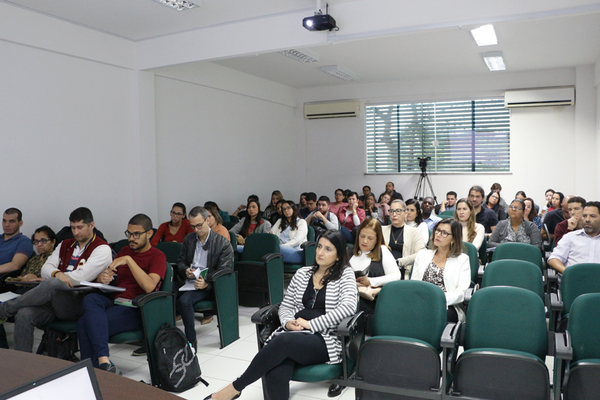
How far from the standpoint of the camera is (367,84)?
10.3 metres

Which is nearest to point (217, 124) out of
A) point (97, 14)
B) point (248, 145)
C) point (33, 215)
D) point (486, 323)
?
point (248, 145)

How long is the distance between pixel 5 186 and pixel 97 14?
210 cm

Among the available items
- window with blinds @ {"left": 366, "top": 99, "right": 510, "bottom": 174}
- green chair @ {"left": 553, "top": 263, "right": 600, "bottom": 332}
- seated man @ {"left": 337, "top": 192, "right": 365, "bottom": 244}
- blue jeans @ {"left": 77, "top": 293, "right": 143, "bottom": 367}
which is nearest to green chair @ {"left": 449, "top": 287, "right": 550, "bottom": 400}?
green chair @ {"left": 553, "top": 263, "right": 600, "bottom": 332}

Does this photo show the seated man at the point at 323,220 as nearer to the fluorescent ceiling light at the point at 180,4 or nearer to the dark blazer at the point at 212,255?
the dark blazer at the point at 212,255

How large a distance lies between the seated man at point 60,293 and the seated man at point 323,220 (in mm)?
3589

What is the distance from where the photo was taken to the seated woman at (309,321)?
2.75 m

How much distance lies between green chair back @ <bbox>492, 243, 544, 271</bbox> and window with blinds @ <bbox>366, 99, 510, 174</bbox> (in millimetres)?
5749

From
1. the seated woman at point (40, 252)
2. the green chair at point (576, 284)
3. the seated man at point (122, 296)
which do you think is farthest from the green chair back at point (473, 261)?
the seated woman at point (40, 252)

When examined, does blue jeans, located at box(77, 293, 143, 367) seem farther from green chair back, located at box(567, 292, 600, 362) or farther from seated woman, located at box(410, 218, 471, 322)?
green chair back, located at box(567, 292, 600, 362)

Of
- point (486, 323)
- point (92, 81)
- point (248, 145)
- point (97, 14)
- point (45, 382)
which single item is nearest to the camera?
point (45, 382)

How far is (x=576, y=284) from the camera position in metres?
3.49

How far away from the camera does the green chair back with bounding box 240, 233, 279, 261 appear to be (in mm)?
5335

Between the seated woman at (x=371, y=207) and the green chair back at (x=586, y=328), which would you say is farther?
the seated woman at (x=371, y=207)

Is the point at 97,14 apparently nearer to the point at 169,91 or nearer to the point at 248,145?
the point at 169,91
